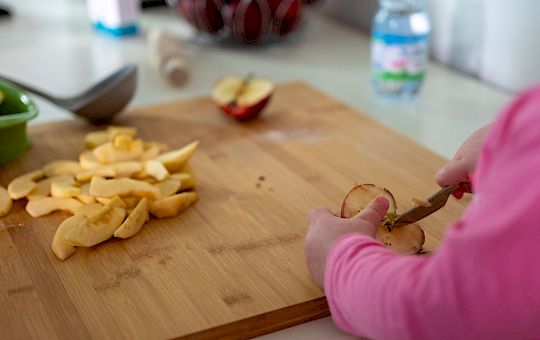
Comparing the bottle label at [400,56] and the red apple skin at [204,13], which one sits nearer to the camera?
the bottle label at [400,56]

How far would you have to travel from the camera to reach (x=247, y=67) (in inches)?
57.6

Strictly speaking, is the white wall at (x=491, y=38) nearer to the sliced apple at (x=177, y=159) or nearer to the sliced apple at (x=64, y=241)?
the sliced apple at (x=177, y=159)

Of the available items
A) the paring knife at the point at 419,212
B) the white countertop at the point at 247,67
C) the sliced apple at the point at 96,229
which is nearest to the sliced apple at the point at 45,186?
the sliced apple at the point at 96,229

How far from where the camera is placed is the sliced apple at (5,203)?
96 cm

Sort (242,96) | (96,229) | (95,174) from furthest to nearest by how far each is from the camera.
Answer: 1. (242,96)
2. (95,174)
3. (96,229)

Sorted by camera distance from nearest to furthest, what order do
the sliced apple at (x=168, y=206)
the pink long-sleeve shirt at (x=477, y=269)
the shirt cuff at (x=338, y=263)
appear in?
the pink long-sleeve shirt at (x=477, y=269) < the shirt cuff at (x=338, y=263) < the sliced apple at (x=168, y=206)

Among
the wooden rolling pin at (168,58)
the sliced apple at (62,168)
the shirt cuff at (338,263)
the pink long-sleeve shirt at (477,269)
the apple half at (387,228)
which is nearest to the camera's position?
the pink long-sleeve shirt at (477,269)

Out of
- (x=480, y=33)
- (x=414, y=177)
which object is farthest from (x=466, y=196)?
(x=480, y=33)

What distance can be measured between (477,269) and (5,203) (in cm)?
55

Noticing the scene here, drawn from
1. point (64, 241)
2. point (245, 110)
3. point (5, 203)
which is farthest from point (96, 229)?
point (245, 110)

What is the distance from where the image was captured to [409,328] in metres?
0.67

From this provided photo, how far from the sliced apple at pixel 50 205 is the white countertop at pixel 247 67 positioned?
0.97 feet

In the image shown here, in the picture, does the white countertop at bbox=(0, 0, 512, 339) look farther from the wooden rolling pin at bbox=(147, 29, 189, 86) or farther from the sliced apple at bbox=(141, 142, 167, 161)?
the sliced apple at bbox=(141, 142, 167, 161)

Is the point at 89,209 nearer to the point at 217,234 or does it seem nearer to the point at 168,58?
the point at 217,234
